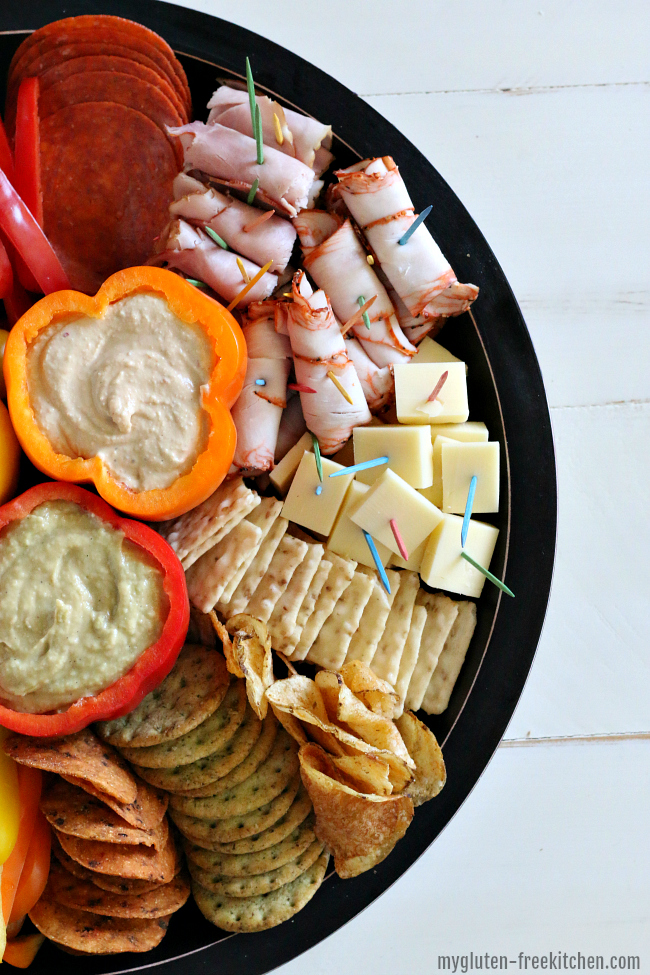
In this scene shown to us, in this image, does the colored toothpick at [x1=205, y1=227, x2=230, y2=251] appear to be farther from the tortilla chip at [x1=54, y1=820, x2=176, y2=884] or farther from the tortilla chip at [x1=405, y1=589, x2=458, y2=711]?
the tortilla chip at [x1=54, y1=820, x2=176, y2=884]

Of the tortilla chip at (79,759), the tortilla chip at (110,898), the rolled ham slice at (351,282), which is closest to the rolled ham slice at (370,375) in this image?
the rolled ham slice at (351,282)

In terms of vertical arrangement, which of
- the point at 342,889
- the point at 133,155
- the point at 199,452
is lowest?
the point at 342,889

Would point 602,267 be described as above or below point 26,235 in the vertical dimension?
below

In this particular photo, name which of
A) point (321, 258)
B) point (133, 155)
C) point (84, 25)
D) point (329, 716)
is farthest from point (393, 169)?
point (329, 716)

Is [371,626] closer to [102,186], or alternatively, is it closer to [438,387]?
[438,387]

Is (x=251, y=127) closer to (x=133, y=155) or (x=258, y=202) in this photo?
(x=258, y=202)

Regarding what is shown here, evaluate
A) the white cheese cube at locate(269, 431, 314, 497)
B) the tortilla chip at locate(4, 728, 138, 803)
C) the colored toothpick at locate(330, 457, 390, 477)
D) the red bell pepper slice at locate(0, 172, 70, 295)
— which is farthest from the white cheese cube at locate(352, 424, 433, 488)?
the tortilla chip at locate(4, 728, 138, 803)
